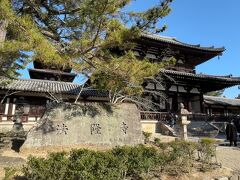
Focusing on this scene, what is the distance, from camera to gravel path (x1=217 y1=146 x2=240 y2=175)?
10.2 metres

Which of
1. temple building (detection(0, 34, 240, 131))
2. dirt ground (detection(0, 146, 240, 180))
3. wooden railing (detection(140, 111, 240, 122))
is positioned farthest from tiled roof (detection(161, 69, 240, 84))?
dirt ground (detection(0, 146, 240, 180))

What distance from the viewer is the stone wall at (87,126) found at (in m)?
10.2

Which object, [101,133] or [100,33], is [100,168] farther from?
[101,133]

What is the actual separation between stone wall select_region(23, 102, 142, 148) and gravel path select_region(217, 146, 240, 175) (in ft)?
12.1

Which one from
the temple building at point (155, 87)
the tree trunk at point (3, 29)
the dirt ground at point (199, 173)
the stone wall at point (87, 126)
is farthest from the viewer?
the temple building at point (155, 87)

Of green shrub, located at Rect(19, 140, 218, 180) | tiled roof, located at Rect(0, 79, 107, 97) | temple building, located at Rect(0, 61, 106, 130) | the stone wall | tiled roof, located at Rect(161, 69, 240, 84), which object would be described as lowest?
green shrub, located at Rect(19, 140, 218, 180)

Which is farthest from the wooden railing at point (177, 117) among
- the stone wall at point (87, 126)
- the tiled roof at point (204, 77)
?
the stone wall at point (87, 126)

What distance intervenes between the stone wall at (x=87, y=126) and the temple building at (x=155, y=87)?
7355 mm

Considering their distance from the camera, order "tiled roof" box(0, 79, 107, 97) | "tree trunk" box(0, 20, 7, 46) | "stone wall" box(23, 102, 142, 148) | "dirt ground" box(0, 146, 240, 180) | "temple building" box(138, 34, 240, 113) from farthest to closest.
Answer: "temple building" box(138, 34, 240, 113)
"tiled roof" box(0, 79, 107, 97)
"stone wall" box(23, 102, 142, 148)
"dirt ground" box(0, 146, 240, 180)
"tree trunk" box(0, 20, 7, 46)

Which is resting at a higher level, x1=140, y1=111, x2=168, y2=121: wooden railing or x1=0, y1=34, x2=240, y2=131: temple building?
x1=0, y1=34, x2=240, y2=131: temple building

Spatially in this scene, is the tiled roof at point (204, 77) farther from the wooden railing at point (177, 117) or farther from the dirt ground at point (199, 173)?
the dirt ground at point (199, 173)

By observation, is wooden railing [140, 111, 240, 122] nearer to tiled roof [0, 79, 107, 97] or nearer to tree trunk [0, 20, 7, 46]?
tiled roof [0, 79, 107, 97]

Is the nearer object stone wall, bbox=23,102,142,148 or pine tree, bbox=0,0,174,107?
pine tree, bbox=0,0,174,107

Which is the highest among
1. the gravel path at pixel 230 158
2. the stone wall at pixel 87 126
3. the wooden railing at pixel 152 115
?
the wooden railing at pixel 152 115
